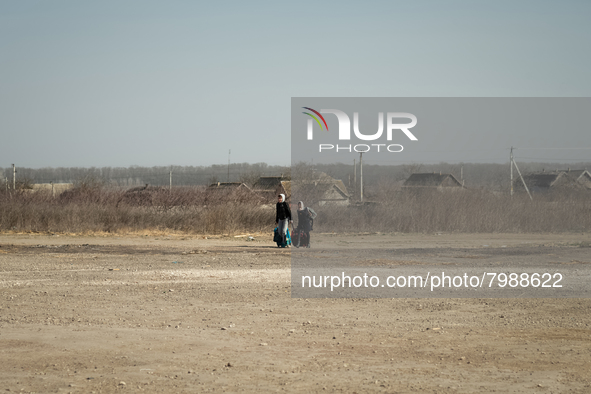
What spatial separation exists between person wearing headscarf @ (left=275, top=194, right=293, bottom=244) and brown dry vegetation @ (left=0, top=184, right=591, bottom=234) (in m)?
9.00

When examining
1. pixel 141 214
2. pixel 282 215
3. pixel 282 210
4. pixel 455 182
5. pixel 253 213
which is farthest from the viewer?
pixel 455 182

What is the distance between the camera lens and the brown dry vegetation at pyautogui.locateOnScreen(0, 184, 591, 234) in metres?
29.7

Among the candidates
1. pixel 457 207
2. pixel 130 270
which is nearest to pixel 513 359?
pixel 130 270

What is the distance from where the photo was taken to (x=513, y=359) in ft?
22.7

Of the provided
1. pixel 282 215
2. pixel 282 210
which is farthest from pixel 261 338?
pixel 282 215

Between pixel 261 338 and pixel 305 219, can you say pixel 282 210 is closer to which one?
pixel 305 219

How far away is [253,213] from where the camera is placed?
30.1m

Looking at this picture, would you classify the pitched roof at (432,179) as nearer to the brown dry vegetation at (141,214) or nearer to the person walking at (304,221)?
the brown dry vegetation at (141,214)

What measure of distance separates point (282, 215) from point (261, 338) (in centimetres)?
1222

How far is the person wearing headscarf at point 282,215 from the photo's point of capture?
20000mm

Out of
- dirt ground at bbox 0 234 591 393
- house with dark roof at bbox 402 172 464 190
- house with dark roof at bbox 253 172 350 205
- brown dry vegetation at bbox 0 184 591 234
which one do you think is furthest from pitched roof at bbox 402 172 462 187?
dirt ground at bbox 0 234 591 393

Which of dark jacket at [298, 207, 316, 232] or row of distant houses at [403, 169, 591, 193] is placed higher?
row of distant houses at [403, 169, 591, 193]

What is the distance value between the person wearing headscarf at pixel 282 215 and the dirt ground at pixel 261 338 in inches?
226

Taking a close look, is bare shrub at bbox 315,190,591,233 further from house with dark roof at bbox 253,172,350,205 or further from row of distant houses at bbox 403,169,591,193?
Answer: row of distant houses at bbox 403,169,591,193
